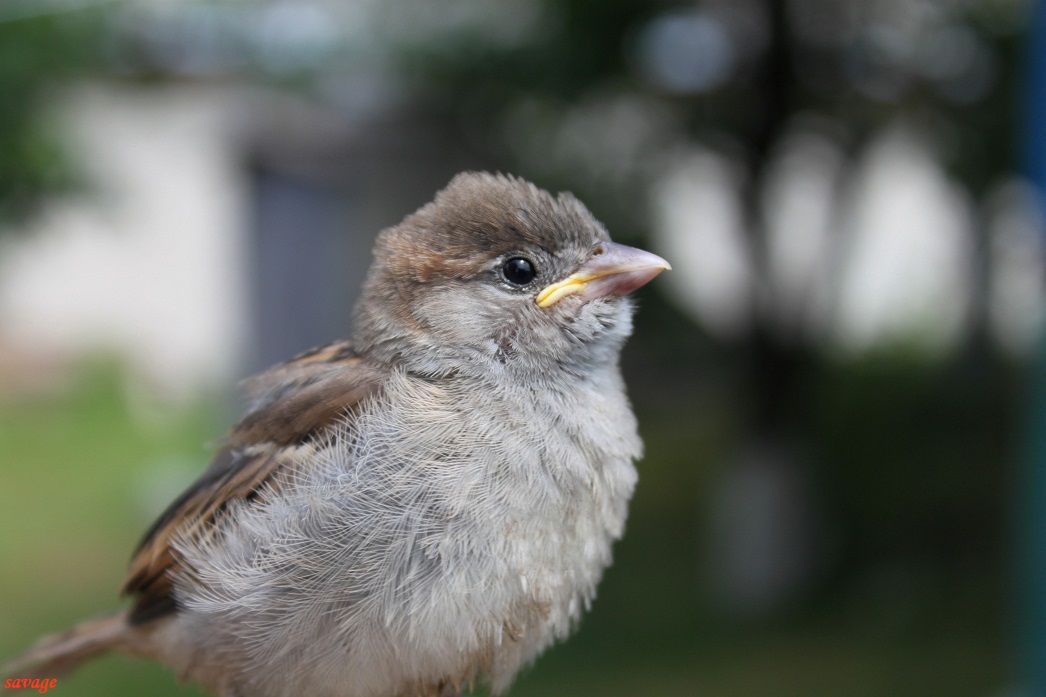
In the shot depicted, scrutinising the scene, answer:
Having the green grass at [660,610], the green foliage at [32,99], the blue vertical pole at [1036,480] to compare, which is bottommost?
the green grass at [660,610]

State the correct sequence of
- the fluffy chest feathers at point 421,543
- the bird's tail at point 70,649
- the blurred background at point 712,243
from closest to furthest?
the fluffy chest feathers at point 421,543
the bird's tail at point 70,649
the blurred background at point 712,243

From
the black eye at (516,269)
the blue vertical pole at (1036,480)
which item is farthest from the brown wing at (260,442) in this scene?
the blue vertical pole at (1036,480)

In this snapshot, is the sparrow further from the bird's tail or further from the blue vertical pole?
the blue vertical pole

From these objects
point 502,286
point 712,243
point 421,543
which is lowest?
point 712,243

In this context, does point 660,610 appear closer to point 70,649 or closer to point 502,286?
point 70,649

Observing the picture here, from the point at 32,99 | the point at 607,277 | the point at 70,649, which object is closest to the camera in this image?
the point at 607,277
